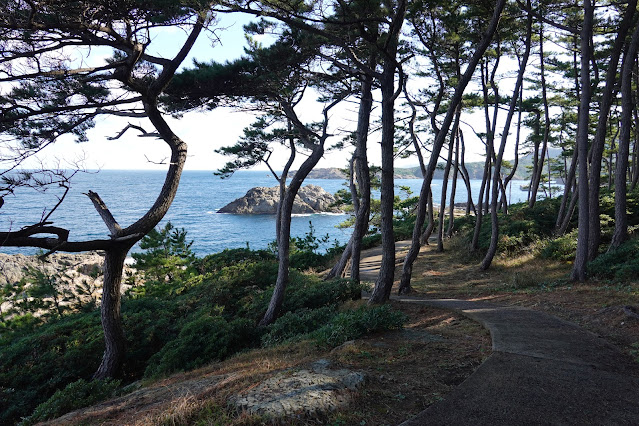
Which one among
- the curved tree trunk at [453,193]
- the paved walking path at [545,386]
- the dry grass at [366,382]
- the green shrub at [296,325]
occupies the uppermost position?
the curved tree trunk at [453,193]

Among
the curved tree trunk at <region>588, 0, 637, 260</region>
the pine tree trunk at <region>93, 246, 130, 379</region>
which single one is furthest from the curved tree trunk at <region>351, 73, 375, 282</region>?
the pine tree trunk at <region>93, 246, 130, 379</region>

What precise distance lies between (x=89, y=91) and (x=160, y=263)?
27.1ft

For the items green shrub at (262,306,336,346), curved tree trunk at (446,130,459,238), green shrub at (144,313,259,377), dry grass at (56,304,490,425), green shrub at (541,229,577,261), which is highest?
curved tree trunk at (446,130,459,238)

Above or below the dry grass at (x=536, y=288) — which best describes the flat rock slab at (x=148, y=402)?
below

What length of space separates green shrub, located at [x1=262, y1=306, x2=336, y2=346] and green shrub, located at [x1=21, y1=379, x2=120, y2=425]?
260cm

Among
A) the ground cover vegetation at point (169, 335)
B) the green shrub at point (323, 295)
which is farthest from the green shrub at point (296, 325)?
the green shrub at point (323, 295)

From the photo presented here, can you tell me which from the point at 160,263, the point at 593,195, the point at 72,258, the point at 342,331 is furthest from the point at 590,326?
the point at 72,258

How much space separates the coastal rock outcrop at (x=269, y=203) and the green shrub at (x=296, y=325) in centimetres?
4711

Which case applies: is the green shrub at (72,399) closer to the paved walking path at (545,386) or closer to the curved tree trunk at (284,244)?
the curved tree trunk at (284,244)

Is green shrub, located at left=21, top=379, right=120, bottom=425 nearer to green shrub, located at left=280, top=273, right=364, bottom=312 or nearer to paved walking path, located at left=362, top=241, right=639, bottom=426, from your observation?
green shrub, located at left=280, top=273, right=364, bottom=312

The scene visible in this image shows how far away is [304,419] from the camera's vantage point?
9.78 ft

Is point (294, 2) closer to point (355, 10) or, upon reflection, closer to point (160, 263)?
point (355, 10)

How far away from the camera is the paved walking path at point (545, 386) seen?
3010 mm

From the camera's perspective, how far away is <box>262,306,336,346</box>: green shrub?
23.2 ft
